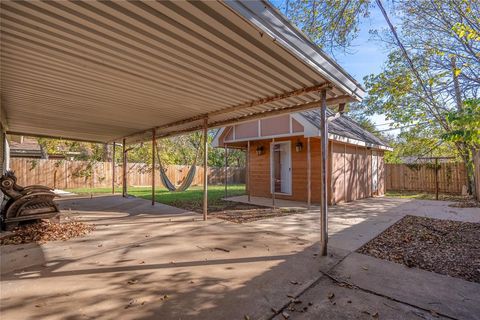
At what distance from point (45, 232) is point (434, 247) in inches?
247

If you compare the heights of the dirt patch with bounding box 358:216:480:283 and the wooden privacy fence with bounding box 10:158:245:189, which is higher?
the wooden privacy fence with bounding box 10:158:245:189

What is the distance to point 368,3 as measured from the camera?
513cm

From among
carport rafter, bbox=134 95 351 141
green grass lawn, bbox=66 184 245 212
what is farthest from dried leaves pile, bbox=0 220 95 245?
carport rafter, bbox=134 95 351 141

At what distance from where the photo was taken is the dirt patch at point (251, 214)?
19.7 feet

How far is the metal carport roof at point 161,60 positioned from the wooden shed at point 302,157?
12.3ft

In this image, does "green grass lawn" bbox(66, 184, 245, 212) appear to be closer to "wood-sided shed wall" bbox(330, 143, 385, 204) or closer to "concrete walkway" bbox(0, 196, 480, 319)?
"concrete walkway" bbox(0, 196, 480, 319)

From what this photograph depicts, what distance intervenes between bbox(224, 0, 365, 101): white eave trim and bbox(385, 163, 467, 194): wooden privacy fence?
1193 cm

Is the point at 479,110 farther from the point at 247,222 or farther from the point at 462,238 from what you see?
the point at 247,222

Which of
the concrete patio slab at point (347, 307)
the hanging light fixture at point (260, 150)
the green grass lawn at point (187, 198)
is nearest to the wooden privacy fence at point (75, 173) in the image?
the green grass lawn at point (187, 198)

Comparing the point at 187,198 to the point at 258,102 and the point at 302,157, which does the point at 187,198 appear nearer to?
the point at 302,157

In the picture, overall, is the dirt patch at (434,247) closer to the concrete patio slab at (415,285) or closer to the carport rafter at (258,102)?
the concrete patio slab at (415,285)

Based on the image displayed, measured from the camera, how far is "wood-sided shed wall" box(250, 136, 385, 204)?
8633 mm

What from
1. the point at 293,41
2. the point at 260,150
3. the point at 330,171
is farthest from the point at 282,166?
the point at 293,41

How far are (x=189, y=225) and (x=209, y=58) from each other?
11.1ft
